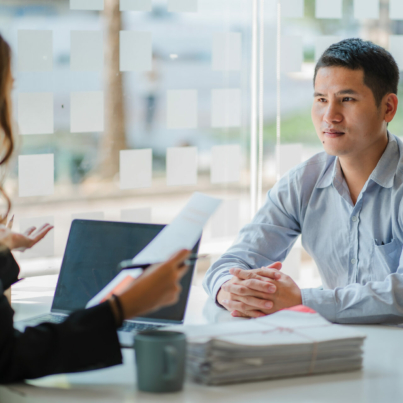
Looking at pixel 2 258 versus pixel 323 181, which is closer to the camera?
pixel 2 258

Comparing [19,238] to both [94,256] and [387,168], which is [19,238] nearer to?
[94,256]

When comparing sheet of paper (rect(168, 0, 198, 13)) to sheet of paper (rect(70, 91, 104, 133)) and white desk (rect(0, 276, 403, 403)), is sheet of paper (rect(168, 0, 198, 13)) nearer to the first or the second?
sheet of paper (rect(70, 91, 104, 133))

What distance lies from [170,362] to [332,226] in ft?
3.19

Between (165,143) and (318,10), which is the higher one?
(318,10)

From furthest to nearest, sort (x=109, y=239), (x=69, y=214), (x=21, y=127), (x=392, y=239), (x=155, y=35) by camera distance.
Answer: (x=155, y=35) < (x=69, y=214) < (x=21, y=127) < (x=392, y=239) < (x=109, y=239)

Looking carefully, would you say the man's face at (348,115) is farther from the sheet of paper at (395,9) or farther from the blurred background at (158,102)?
the sheet of paper at (395,9)

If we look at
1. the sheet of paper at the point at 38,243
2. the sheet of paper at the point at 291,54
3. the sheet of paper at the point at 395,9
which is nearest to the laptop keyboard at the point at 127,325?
the sheet of paper at the point at 38,243

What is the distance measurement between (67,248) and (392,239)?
3.00 feet

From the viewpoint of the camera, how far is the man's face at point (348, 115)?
174 cm

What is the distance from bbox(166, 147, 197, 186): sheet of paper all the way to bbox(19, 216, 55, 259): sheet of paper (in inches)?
24.8

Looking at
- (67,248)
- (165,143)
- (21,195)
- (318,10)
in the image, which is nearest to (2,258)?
(67,248)

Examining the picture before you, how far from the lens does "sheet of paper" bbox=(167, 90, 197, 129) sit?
2814 millimetres

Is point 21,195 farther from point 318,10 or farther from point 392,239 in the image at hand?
point 318,10

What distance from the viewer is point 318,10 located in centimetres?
308
